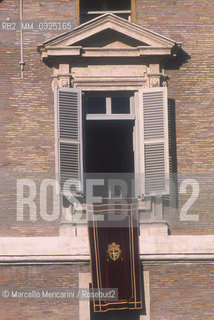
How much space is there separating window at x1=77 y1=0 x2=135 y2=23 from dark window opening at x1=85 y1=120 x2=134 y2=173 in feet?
6.98

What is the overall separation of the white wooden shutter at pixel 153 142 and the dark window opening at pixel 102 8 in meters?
1.83

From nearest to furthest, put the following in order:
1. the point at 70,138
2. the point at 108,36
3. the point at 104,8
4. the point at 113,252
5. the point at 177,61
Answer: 1. the point at 113,252
2. the point at 70,138
3. the point at 108,36
4. the point at 177,61
5. the point at 104,8

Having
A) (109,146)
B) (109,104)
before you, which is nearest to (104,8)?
(109,104)

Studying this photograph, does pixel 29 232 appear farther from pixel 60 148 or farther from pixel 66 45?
pixel 66 45

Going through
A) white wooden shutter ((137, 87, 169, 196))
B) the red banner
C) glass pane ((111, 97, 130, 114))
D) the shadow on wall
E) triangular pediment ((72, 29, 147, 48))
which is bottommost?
the red banner

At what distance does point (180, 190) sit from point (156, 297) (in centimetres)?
212

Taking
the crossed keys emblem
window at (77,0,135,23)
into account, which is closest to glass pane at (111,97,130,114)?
window at (77,0,135,23)


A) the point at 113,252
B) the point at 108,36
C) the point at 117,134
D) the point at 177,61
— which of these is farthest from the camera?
the point at 117,134

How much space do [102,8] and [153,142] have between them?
3.01 metres

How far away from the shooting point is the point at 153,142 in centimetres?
2183

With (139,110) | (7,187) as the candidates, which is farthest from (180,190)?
(7,187)

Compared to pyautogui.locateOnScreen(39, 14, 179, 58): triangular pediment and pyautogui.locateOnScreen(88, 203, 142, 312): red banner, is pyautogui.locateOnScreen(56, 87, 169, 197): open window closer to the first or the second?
pyautogui.locateOnScreen(88, 203, 142, 312): red banner

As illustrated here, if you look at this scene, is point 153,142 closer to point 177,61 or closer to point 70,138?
point 70,138

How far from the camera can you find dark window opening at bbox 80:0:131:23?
894 inches
